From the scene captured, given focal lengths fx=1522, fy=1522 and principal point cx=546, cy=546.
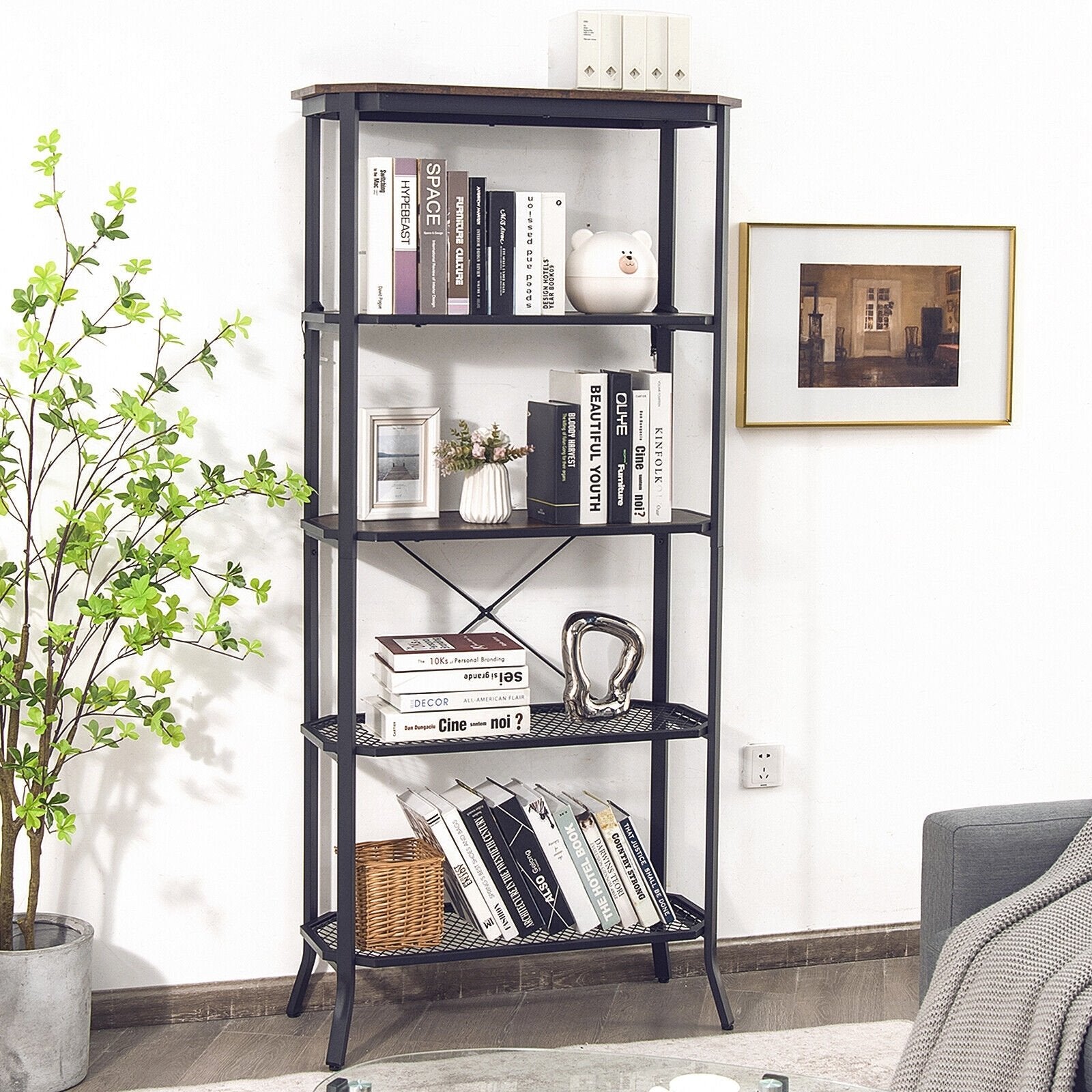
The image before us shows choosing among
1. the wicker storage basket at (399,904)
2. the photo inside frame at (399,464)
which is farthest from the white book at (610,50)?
the wicker storage basket at (399,904)

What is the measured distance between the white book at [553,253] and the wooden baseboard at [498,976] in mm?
1298

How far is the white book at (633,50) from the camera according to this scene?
2.75m

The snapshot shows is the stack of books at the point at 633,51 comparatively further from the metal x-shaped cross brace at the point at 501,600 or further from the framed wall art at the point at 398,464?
the metal x-shaped cross brace at the point at 501,600

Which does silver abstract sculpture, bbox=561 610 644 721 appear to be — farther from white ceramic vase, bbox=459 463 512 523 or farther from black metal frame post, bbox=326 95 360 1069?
black metal frame post, bbox=326 95 360 1069

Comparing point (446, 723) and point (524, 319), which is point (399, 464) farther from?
point (446, 723)

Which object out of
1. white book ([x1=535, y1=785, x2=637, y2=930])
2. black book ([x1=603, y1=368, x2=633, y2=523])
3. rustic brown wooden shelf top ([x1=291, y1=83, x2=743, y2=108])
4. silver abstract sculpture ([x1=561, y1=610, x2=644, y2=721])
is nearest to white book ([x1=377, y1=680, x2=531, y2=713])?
silver abstract sculpture ([x1=561, y1=610, x2=644, y2=721])

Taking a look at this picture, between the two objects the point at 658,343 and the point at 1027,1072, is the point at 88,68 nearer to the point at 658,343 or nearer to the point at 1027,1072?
the point at 658,343

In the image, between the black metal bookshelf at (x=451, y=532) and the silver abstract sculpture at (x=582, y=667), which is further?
the silver abstract sculpture at (x=582, y=667)

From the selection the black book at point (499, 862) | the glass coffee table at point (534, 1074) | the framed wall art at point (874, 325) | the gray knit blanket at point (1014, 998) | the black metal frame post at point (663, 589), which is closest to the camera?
the glass coffee table at point (534, 1074)

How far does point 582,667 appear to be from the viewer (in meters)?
2.90

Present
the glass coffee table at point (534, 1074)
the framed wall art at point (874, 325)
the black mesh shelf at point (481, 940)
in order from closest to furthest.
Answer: the glass coffee table at point (534, 1074)
the black mesh shelf at point (481, 940)
the framed wall art at point (874, 325)

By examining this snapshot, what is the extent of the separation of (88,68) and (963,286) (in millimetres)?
1768

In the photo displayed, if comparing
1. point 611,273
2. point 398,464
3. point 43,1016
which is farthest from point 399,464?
point 43,1016

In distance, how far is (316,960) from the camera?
2.98 metres
